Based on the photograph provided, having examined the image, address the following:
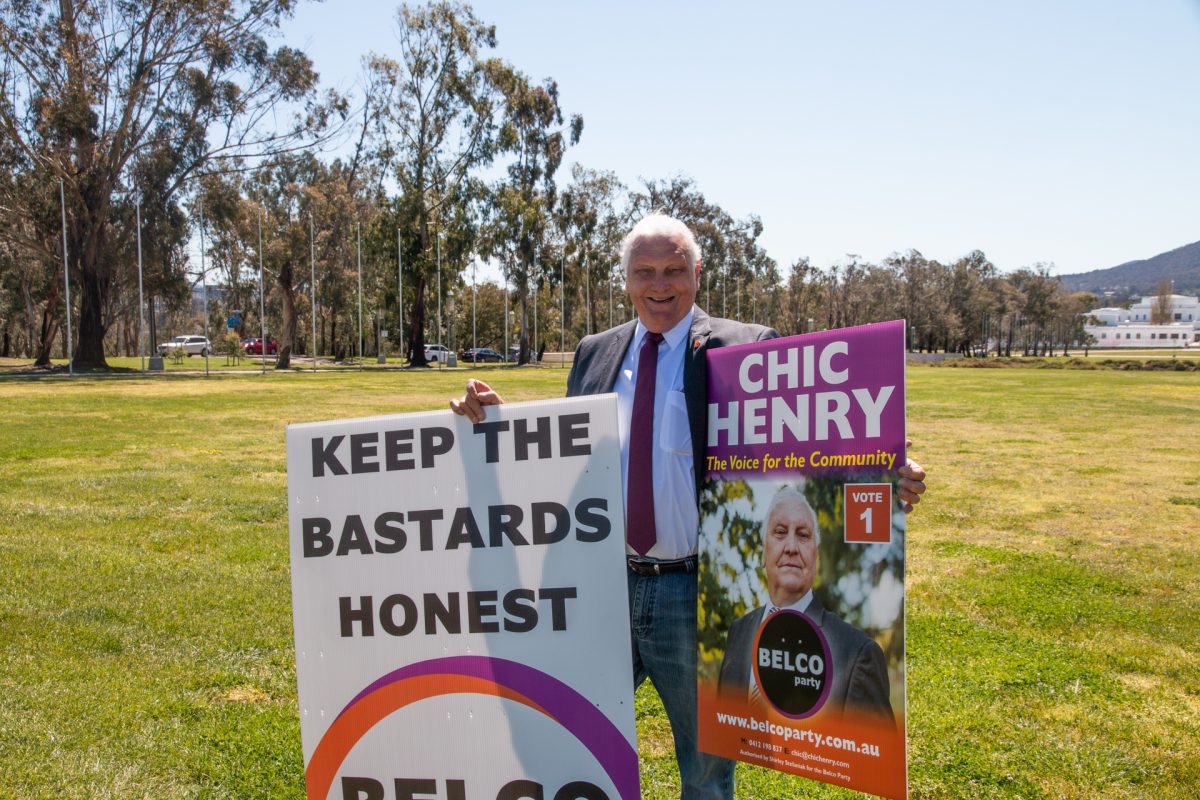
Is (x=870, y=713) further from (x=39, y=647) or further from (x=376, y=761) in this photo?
(x=39, y=647)

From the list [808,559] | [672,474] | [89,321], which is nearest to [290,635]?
[672,474]

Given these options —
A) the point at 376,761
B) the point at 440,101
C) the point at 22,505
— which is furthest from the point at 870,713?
the point at 440,101

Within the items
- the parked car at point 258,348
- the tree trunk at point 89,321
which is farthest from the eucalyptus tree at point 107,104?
the parked car at point 258,348

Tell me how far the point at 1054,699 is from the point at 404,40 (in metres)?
53.7

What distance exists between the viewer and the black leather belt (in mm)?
2566

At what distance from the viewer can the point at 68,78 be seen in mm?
37188

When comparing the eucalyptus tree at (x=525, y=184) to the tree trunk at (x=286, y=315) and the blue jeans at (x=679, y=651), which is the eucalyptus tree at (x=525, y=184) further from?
the blue jeans at (x=679, y=651)

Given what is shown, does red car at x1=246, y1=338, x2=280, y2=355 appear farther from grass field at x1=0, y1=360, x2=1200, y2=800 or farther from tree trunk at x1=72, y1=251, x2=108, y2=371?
grass field at x1=0, y1=360, x2=1200, y2=800

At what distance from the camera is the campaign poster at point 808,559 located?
2.30 m

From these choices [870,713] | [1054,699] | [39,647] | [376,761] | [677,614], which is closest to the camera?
[870,713]

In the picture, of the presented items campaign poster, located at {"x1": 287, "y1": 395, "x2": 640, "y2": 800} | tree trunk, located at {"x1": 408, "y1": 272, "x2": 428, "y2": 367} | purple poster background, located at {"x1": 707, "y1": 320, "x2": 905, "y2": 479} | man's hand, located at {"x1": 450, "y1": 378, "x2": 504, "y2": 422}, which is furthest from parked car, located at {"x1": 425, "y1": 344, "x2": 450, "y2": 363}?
purple poster background, located at {"x1": 707, "y1": 320, "x2": 905, "y2": 479}

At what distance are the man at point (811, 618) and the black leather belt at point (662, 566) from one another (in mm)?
214

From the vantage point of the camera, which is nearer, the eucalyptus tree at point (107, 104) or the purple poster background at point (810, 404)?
the purple poster background at point (810, 404)

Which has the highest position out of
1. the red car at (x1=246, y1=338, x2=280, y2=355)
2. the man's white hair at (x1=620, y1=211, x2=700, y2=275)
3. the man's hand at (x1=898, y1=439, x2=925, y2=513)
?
the red car at (x1=246, y1=338, x2=280, y2=355)
